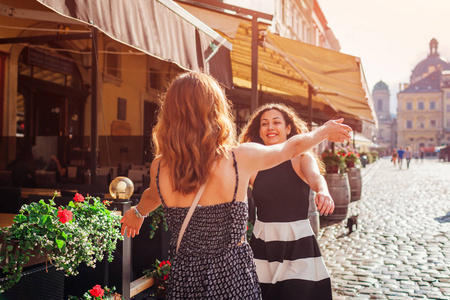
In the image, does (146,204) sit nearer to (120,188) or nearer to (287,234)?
(120,188)

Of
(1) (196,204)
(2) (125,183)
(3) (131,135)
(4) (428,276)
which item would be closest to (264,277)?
(2) (125,183)

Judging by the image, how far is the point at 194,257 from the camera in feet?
6.16

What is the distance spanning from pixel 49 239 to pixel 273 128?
5.85ft

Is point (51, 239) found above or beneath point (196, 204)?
beneath

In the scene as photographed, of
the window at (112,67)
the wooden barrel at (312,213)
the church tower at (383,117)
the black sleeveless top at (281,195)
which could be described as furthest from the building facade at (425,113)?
the black sleeveless top at (281,195)

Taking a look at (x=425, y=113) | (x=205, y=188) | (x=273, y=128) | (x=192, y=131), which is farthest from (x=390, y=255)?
(x=425, y=113)

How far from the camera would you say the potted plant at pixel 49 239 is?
206cm

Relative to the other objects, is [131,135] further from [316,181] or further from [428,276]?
[316,181]

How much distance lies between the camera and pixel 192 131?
5.94 ft

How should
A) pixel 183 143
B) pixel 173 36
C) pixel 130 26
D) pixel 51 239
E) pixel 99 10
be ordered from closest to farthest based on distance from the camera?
pixel 183 143
pixel 51 239
pixel 99 10
pixel 130 26
pixel 173 36

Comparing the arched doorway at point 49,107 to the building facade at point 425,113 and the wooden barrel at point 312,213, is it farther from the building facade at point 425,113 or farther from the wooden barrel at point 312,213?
the building facade at point 425,113

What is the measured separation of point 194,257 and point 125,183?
1.40 meters

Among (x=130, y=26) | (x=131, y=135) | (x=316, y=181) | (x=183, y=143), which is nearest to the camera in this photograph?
(x=183, y=143)

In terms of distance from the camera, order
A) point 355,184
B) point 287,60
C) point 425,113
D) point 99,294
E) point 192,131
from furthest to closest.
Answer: point 425,113, point 355,184, point 287,60, point 99,294, point 192,131
